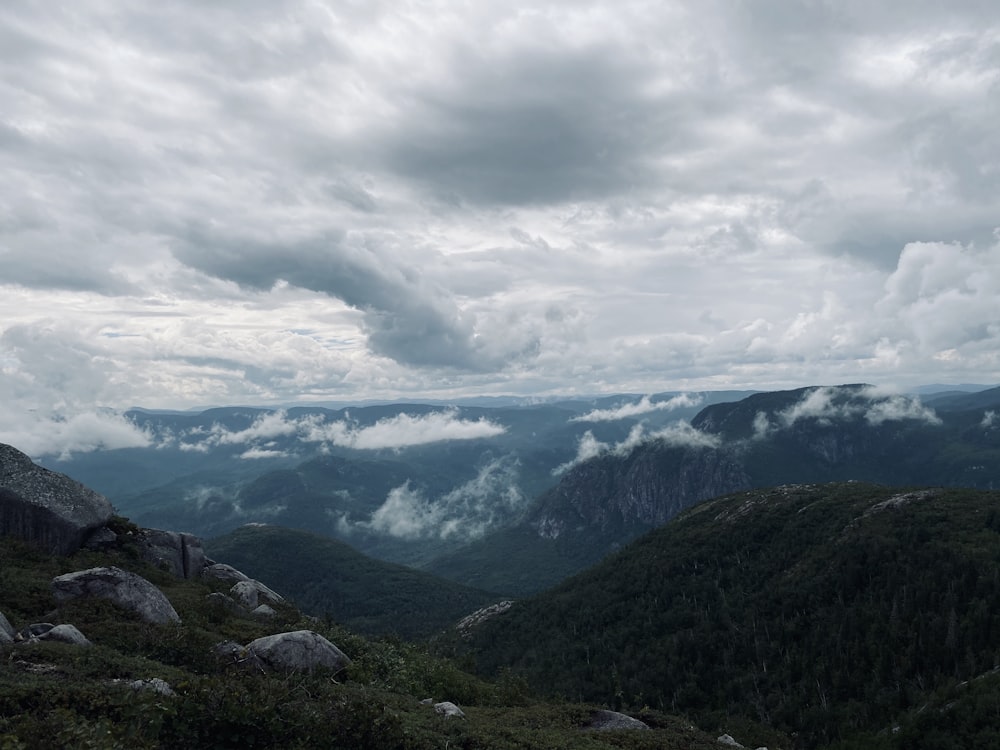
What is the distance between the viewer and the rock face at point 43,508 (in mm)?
50594

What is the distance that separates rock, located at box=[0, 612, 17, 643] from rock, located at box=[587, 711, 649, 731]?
32.4 meters

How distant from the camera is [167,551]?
205 feet

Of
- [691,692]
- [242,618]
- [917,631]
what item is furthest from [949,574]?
[242,618]

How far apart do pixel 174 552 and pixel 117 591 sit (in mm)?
30799

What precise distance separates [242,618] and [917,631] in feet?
634

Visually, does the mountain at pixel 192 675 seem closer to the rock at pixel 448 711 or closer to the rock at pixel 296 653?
the rock at pixel 296 653

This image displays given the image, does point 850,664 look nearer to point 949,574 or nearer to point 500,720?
point 949,574

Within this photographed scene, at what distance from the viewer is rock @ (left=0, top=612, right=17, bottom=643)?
2517cm

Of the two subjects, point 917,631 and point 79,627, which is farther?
point 917,631

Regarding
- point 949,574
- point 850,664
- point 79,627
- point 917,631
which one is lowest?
point 850,664

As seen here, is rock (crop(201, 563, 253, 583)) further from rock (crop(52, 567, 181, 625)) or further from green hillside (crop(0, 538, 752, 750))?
rock (crop(52, 567, 181, 625))

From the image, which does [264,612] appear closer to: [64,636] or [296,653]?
[296,653]

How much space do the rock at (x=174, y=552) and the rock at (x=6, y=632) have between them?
34.1m

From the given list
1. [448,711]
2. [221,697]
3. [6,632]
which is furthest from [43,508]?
[221,697]
